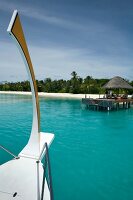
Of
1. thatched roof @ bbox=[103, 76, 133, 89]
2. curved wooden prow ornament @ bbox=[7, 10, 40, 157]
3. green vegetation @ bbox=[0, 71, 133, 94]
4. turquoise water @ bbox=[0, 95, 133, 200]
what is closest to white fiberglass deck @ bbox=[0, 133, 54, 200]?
curved wooden prow ornament @ bbox=[7, 10, 40, 157]

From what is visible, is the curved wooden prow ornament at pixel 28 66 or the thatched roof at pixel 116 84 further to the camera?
the thatched roof at pixel 116 84

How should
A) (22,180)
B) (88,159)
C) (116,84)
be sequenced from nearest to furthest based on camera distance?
(22,180), (88,159), (116,84)

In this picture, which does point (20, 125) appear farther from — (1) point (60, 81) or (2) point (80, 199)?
(1) point (60, 81)

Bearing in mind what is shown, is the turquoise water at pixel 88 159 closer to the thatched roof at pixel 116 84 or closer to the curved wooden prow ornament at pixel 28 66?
the curved wooden prow ornament at pixel 28 66

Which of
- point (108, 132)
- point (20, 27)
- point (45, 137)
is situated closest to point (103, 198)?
point (45, 137)

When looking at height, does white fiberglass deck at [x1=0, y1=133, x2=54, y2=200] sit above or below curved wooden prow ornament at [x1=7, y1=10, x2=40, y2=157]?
below

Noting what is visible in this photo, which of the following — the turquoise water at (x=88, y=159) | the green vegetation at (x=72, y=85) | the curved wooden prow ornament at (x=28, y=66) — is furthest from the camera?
the green vegetation at (x=72, y=85)

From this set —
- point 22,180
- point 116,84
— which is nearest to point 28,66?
point 22,180

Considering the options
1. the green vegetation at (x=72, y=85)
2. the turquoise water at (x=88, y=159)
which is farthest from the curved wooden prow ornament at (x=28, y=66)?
the green vegetation at (x=72, y=85)

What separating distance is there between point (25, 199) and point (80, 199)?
3303 mm

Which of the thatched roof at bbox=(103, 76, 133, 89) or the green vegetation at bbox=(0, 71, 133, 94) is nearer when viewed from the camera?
the thatched roof at bbox=(103, 76, 133, 89)

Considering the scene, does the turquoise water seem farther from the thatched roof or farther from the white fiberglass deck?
the thatched roof

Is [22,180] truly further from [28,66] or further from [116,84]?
[116,84]

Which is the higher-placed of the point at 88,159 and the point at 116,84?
the point at 116,84
